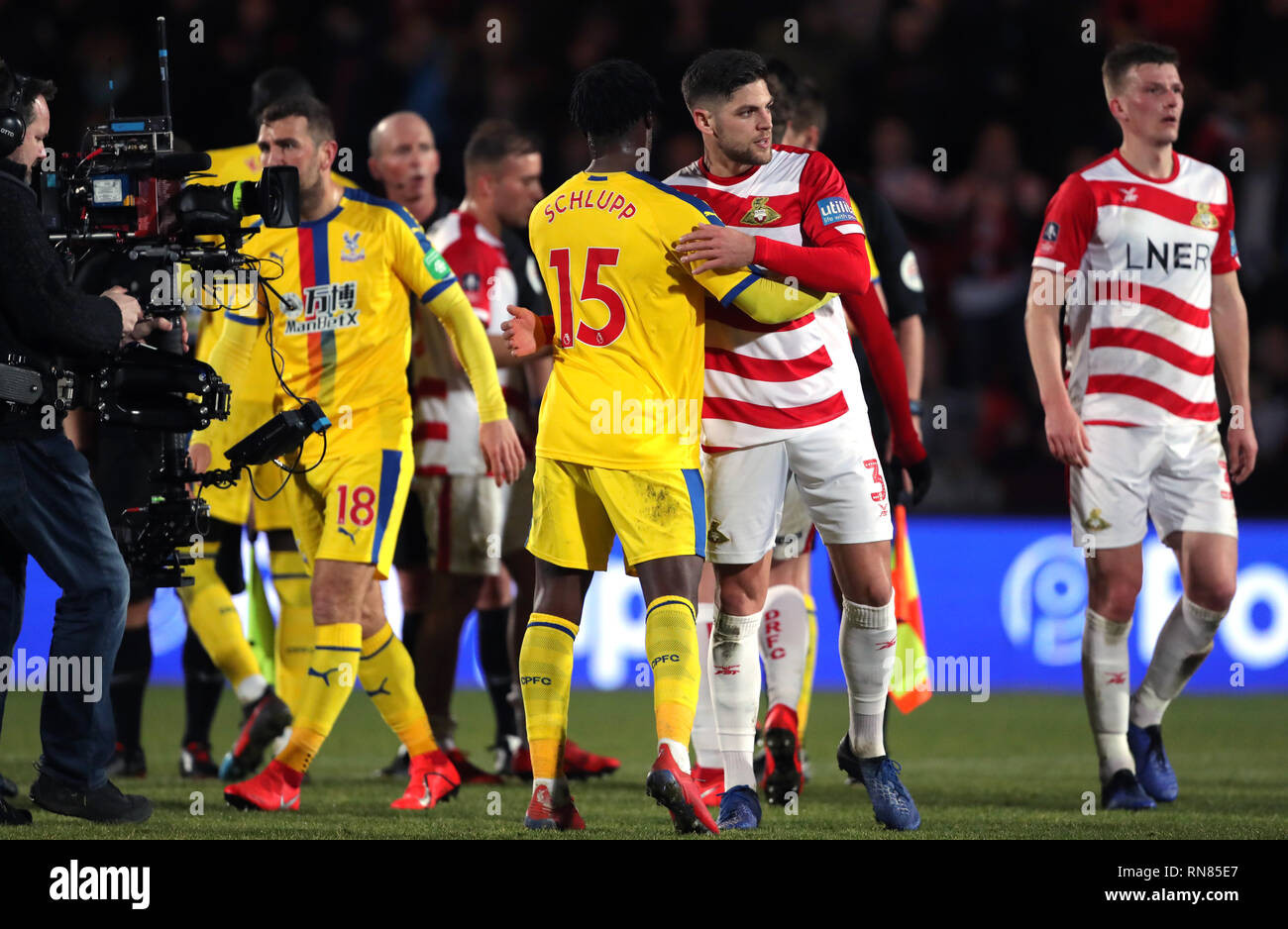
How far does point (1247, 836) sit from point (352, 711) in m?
5.53

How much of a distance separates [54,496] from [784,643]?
260 centimetres

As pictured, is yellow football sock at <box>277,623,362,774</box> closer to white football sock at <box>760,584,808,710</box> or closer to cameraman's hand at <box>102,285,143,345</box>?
cameraman's hand at <box>102,285,143,345</box>

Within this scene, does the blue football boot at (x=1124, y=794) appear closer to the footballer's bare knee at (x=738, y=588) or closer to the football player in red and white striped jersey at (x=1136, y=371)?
the football player in red and white striped jersey at (x=1136, y=371)

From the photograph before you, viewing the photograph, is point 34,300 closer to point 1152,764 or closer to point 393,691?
point 393,691

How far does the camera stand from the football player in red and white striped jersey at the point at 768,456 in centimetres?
480

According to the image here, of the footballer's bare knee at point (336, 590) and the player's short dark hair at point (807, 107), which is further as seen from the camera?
the player's short dark hair at point (807, 107)

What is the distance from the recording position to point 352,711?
9.09 m

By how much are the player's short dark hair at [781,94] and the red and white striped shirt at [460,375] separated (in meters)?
1.39

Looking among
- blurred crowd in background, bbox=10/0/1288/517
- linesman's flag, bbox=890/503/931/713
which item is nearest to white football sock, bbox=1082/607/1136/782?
linesman's flag, bbox=890/503/931/713

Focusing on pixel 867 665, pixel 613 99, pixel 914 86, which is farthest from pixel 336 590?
pixel 914 86

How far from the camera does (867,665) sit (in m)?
4.99

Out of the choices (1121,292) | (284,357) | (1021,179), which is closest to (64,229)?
(284,357)
